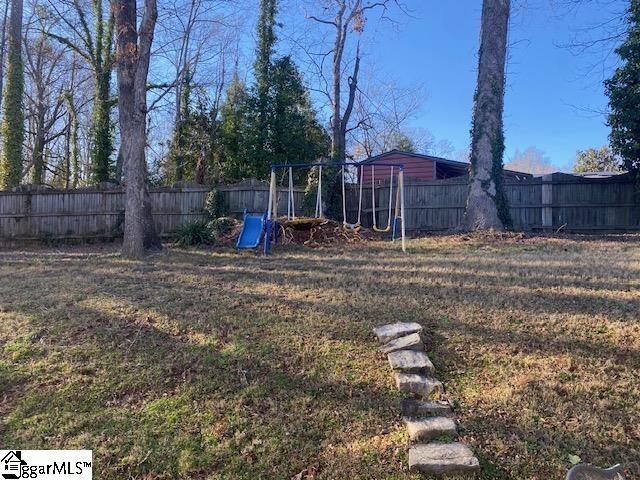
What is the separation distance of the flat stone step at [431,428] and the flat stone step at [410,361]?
0.52 m

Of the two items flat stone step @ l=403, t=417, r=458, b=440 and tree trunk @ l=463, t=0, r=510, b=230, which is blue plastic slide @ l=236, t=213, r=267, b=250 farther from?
flat stone step @ l=403, t=417, r=458, b=440

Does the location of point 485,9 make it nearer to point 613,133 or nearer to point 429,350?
point 613,133

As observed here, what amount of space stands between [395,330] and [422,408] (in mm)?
945

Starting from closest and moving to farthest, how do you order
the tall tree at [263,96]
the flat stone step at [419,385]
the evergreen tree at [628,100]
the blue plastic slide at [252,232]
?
the flat stone step at [419,385] < the blue plastic slide at [252,232] < the evergreen tree at [628,100] < the tall tree at [263,96]

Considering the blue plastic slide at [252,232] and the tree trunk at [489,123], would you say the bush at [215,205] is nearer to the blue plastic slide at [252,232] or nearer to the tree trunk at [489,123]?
the blue plastic slide at [252,232]

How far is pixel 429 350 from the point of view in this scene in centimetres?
375

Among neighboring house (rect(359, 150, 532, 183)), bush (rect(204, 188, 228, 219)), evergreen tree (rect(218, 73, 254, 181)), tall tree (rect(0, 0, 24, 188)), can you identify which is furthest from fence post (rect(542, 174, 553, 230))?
tall tree (rect(0, 0, 24, 188))

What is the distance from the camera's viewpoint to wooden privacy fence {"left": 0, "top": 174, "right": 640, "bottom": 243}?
12555 millimetres

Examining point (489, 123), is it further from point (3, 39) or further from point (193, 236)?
point (3, 39)

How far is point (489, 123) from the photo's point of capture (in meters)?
10.5

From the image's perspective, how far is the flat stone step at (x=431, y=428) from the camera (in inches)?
111

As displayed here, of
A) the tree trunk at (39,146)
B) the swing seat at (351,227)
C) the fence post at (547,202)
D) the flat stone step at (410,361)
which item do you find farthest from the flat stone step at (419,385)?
the tree trunk at (39,146)

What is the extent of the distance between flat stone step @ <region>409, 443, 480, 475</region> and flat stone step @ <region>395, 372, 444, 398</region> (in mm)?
542

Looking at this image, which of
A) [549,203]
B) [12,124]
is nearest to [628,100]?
[549,203]
